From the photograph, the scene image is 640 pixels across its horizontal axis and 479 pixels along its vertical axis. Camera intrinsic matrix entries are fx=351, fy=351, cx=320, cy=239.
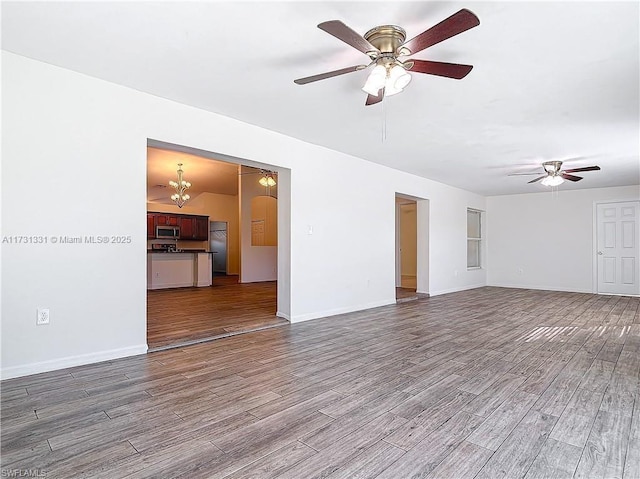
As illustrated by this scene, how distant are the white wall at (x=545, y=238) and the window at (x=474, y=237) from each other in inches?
10.6

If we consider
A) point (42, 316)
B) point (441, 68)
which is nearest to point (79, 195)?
point (42, 316)

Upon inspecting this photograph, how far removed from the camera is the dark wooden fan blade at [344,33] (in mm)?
1846

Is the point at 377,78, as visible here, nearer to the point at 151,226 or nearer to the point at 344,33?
the point at 344,33

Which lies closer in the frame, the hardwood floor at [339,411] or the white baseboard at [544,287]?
the hardwood floor at [339,411]

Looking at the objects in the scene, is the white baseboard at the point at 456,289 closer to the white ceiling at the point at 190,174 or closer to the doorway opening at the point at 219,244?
the white ceiling at the point at 190,174

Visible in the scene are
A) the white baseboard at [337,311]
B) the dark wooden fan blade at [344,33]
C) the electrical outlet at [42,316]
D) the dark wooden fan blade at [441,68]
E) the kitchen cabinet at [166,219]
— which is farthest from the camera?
the kitchen cabinet at [166,219]

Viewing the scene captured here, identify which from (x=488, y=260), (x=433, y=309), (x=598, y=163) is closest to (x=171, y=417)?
(x=433, y=309)

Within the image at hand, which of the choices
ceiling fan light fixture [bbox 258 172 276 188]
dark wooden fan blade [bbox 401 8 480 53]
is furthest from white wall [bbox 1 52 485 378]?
ceiling fan light fixture [bbox 258 172 276 188]

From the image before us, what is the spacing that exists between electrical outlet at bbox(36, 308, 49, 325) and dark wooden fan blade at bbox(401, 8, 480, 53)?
330 cm

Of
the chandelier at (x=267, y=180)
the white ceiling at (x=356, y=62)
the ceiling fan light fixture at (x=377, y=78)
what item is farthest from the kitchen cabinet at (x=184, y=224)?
the ceiling fan light fixture at (x=377, y=78)

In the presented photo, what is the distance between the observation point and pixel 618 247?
7.85 meters

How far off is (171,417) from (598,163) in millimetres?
6995

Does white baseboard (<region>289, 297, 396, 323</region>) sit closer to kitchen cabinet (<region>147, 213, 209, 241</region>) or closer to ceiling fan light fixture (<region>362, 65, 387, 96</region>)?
ceiling fan light fixture (<region>362, 65, 387, 96</region>)

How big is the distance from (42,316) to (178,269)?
5714mm
